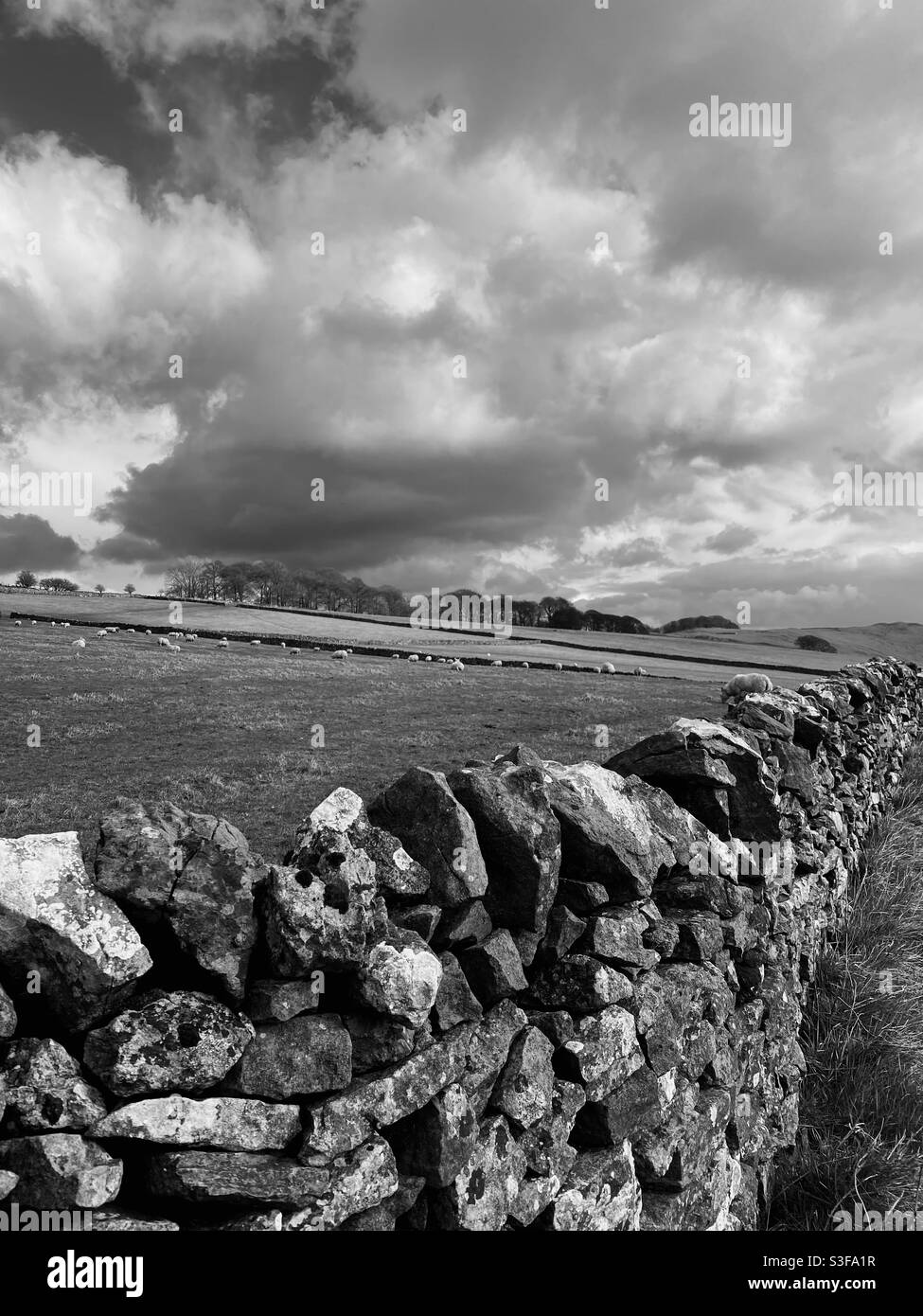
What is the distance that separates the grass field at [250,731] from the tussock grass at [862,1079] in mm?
3674

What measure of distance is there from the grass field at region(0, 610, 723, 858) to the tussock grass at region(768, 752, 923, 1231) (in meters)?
3.67

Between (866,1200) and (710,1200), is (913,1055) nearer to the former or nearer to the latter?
(866,1200)

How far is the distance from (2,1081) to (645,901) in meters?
3.34

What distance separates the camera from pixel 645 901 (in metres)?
4.51

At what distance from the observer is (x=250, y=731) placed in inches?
452

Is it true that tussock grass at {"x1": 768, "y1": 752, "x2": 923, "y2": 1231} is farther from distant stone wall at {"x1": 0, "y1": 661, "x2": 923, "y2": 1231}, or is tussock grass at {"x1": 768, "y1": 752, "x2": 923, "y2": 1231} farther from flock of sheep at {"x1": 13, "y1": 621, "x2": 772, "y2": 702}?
flock of sheep at {"x1": 13, "y1": 621, "x2": 772, "y2": 702}

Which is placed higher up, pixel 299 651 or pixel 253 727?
pixel 299 651

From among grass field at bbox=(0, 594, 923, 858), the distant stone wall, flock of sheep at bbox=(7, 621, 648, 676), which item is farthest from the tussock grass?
flock of sheep at bbox=(7, 621, 648, 676)

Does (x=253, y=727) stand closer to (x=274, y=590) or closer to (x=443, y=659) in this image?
(x=443, y=659)

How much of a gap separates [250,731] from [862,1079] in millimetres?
8701

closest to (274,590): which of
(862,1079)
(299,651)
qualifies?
(299,651)
